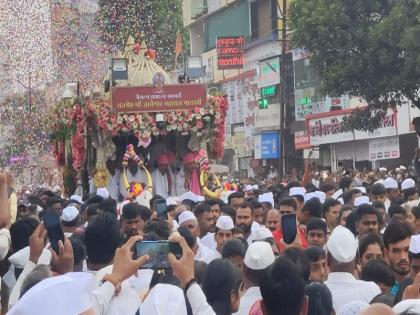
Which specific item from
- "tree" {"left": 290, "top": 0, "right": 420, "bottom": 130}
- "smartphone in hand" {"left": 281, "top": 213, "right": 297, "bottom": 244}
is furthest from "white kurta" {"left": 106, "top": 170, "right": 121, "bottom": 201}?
"smartphone in hand" {"left": 281, "top": 213, "right": 297, "bottom": 244}

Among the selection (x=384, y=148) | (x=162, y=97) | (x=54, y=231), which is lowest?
(x=54, y=231)

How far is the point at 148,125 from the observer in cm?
1986

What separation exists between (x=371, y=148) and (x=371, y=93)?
48.8 ft

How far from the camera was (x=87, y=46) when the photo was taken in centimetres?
3644

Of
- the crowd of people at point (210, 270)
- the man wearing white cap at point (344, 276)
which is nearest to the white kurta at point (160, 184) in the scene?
the crowd of people at point (210, 270)

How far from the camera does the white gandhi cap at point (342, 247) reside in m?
7.68

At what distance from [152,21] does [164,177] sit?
3252cm

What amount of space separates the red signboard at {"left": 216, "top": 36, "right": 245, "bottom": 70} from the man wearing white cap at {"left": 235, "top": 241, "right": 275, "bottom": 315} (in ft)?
161

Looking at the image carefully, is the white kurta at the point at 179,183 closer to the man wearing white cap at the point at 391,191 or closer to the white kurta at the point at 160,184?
the white kurta at the point at 160,184

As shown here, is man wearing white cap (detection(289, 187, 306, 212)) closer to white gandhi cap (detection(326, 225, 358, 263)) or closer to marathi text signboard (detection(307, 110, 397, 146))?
white gandhi cap (detection(326, 225, 358, 263))

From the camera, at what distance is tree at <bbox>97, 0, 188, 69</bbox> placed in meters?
48.3

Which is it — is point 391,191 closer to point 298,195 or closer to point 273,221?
point 298,195

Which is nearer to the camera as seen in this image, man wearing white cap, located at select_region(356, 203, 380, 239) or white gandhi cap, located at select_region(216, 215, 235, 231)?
man wearing white cap, located at select_region(356, 203, 380, 239)

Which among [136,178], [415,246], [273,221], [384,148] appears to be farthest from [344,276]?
[384,148]
